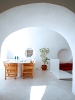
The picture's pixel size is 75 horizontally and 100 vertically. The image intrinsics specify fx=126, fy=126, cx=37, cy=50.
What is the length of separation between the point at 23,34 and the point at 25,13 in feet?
17.5

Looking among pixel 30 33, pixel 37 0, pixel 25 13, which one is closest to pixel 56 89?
pixel 25 13

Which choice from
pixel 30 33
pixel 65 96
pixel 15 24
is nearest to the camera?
pixel 15 24

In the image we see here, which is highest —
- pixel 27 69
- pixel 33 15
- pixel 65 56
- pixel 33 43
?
pixel 33 15

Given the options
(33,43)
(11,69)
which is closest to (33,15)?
(11,69)

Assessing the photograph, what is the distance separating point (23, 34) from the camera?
833 cm

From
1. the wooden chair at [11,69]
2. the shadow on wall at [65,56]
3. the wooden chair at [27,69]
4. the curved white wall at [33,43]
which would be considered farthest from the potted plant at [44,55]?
the wooden chair at [11,69]

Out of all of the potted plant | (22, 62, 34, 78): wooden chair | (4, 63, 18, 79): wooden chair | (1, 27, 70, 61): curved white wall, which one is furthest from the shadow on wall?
(4, 63, 18, 79): wooden chair

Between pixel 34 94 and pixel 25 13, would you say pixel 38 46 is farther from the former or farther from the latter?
pixel 25 13

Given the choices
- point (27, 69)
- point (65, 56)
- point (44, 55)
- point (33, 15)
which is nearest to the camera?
point (33, 15)

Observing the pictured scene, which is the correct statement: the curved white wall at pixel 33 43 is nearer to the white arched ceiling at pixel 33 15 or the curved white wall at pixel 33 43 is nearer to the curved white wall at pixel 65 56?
the curved white wall at pixel 65 56

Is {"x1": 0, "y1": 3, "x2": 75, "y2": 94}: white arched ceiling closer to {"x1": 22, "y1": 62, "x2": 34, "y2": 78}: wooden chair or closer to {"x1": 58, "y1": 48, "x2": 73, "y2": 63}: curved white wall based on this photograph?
{"x1": 22, "y1": 62, "x2": 34, "y2": 78}: wooden chair

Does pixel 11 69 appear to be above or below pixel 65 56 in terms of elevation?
below

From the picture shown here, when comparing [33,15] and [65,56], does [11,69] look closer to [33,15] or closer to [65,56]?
[33,15]

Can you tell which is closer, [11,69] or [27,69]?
[11,69]
